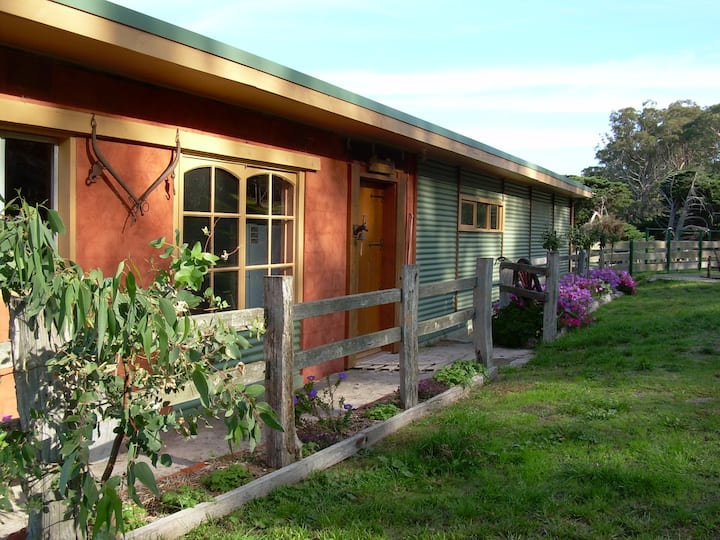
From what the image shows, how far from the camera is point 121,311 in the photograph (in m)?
2.50

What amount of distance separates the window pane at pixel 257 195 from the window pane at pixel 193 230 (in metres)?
0.54

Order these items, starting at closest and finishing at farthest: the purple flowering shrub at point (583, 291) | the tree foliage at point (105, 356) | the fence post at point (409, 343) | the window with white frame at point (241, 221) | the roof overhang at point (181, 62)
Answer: the tree foliage at point (105, 356)
the roof overhang at point (181, 62)
the window with white frame at point (241, 221)
the fence post at point (409, 343)
the purple flowering shrub at point (583, 291)

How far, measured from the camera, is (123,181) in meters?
4.75

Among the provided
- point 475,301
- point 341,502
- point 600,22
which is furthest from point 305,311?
point 600,22

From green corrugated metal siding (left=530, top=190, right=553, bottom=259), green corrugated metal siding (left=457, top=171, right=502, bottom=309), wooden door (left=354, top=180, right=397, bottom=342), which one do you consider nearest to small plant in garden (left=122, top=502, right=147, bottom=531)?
wooden door (left=354, top=180, right=397, bottom=342)

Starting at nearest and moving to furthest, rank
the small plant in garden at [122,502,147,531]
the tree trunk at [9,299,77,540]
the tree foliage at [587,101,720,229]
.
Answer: the tree trunk at [9,299,77,540]
the small plant in garden at [122,502,147,531]
the tree foliage at [587,101,720,229]

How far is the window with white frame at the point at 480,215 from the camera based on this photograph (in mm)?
11117

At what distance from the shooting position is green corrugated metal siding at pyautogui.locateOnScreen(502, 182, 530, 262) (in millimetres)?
13234

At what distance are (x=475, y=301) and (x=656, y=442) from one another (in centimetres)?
267

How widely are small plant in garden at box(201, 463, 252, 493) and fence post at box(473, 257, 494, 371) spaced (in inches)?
146

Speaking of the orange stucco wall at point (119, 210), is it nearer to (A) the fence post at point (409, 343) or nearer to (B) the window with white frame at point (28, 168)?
(B) the window with white frame at point (28, 168)

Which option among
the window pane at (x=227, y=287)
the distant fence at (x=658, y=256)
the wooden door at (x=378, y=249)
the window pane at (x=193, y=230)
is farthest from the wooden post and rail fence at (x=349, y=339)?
the distant fence at (x=658, y=256)

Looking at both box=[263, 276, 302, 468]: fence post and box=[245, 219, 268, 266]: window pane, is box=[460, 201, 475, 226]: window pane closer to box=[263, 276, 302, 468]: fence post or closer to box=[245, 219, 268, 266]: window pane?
box=[245, 219, 268, 266]: window pane

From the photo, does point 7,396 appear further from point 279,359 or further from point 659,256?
point 659,256
